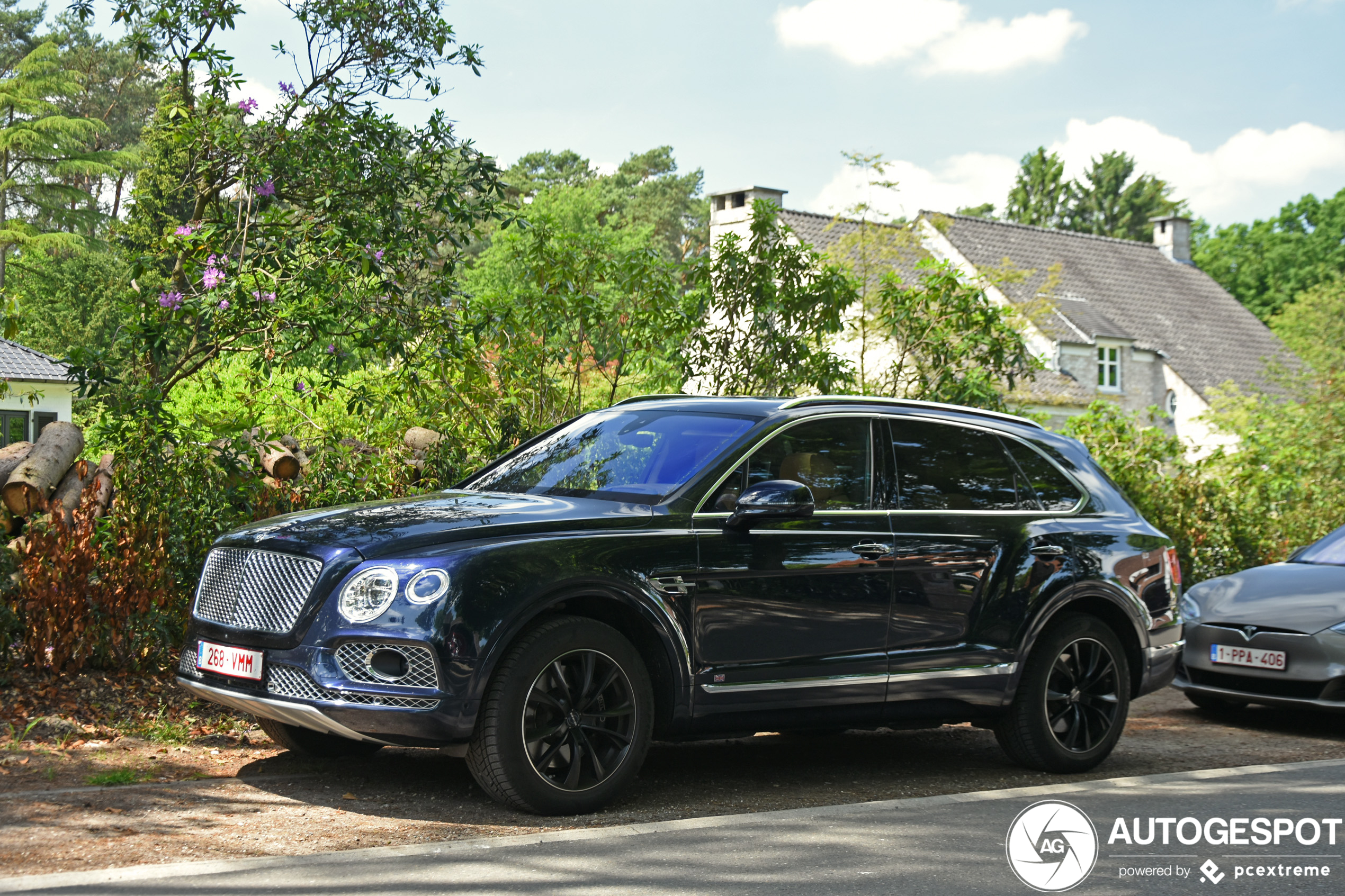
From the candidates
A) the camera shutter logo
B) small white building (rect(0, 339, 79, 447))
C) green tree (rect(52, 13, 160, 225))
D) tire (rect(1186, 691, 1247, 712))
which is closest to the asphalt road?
the camera shutter logo

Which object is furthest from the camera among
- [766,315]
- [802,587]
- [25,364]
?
[25,364]

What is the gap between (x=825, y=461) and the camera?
6785mm

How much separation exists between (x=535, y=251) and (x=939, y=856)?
6.68 metres

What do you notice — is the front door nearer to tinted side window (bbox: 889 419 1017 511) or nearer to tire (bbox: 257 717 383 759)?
tinted side window (bbox: 889 419 1017 511)

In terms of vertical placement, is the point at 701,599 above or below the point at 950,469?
below

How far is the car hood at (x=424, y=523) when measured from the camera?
5.65 m

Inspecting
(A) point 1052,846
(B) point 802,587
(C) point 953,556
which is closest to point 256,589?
(B) point 802,587

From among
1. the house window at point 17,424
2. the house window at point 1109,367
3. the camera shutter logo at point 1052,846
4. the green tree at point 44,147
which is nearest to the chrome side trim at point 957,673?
the camera shutter logo at point 1052,846

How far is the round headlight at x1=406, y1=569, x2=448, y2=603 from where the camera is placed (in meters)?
5.45

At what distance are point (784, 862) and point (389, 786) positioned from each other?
6.96 ft

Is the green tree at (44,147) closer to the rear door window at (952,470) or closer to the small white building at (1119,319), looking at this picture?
the small white building at (1119,319)

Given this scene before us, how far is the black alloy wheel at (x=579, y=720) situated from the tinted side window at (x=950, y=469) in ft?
6.29

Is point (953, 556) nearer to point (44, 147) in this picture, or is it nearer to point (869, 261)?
point (869, 261)

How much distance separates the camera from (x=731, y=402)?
697 centimetres
